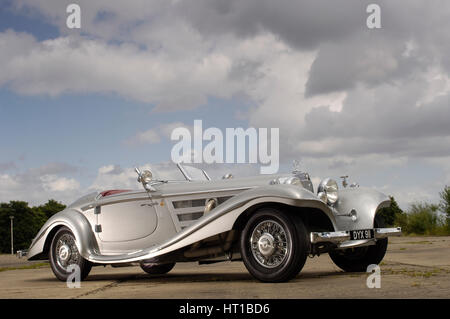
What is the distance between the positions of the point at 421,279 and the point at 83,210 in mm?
5385

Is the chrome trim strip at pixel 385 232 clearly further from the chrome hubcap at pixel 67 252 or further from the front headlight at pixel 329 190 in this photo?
the chrome hubcap at pixel 67 252

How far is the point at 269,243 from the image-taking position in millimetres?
7051

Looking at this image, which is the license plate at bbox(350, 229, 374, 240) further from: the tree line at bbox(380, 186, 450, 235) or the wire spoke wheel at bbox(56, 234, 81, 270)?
the tree line at bbox(380, 186, 450, 235)

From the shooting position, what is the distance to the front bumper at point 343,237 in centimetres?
703

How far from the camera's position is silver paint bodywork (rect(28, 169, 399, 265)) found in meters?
7.37

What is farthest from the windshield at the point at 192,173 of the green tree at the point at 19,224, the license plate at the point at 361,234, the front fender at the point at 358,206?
the green tree at the point at 19,224

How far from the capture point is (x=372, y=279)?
285 inches

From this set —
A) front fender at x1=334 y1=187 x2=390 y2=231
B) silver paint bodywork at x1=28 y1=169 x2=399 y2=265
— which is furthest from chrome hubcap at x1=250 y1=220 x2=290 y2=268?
front fender at x1=334 y1=187 x2=390 y2=231

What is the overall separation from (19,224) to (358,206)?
257 feet

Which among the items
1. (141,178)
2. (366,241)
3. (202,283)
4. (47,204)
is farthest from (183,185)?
(47,204)

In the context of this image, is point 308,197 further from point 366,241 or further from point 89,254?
point 89,254

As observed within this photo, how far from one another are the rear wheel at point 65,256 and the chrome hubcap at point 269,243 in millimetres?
3235

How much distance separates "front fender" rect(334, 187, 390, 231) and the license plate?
30 centimetres
